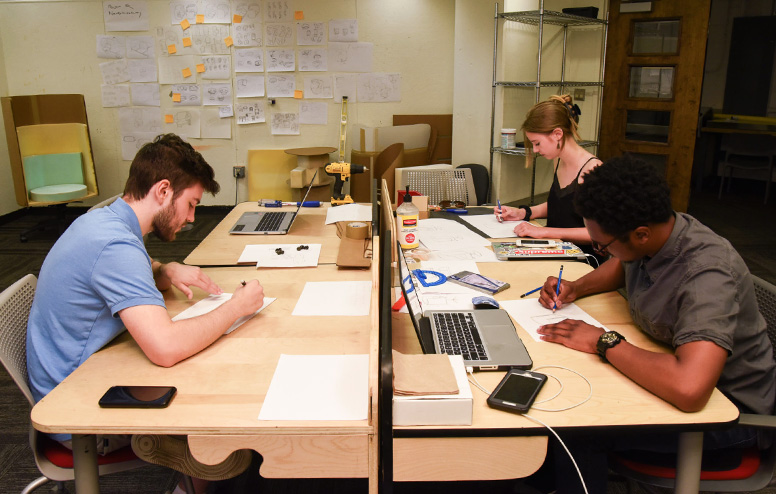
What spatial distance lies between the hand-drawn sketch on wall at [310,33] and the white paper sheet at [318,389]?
14.5 ft

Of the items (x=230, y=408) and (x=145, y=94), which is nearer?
(x=230, y=408)

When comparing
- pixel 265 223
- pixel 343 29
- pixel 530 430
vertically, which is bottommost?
pixel 530 430

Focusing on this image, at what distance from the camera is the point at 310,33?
530 cm

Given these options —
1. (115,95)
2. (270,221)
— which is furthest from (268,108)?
(270,221)

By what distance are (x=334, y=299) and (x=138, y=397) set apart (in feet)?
2.36

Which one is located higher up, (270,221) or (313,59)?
(313,59)

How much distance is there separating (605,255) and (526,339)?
103 centimetres

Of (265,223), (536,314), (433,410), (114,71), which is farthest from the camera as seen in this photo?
(114,71)

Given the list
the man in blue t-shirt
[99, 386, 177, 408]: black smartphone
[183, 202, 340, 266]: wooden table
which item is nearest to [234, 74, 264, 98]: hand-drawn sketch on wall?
Answer: [183, 202, 340, 266]: wooden table

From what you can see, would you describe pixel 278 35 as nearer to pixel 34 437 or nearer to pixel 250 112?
pixel 250 112

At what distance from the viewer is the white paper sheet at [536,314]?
171 centimetres


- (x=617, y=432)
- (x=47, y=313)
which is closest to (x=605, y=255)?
(x=617, y=432)

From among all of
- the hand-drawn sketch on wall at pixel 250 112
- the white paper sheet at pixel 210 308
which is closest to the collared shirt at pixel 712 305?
the white paper sheet at pixel 210 308

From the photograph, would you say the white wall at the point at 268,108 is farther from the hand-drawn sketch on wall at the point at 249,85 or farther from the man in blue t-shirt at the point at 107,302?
the man in blue t-shirt at the point at 107,302
